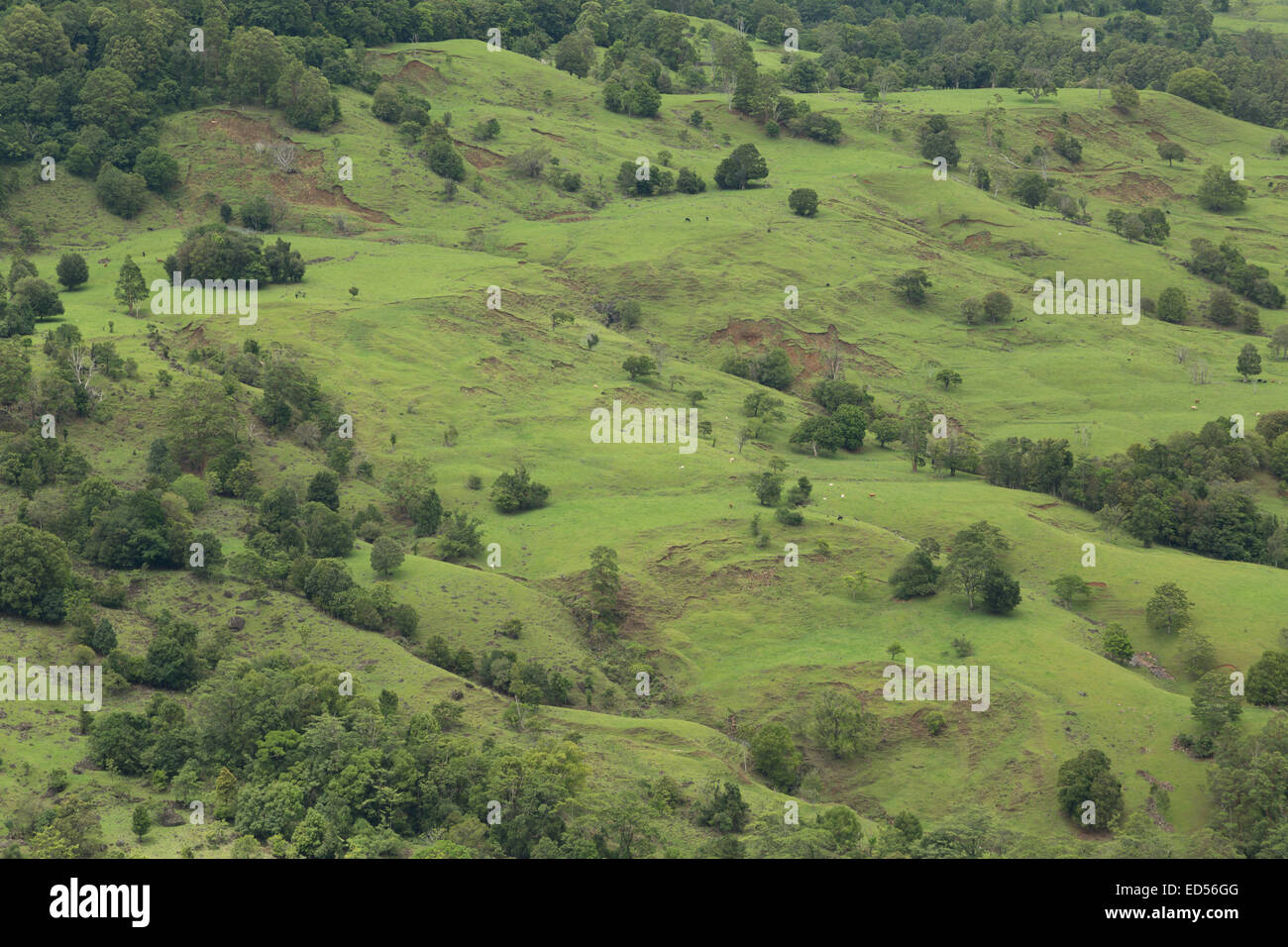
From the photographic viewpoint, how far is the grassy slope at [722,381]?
6700cm

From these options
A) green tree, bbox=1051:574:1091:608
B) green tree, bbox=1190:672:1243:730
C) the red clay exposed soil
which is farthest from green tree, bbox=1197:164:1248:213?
green tree, bbox=1190:672:1243:730

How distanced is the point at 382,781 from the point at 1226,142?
137m

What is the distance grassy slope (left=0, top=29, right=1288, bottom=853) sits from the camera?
2638 inches

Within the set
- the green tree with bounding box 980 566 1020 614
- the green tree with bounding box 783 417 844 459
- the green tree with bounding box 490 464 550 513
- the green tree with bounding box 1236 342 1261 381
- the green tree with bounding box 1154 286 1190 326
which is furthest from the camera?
the green tree with bounding box 1154 286 1190 326

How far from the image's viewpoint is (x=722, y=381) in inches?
4080

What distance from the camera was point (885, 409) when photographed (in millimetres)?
103938

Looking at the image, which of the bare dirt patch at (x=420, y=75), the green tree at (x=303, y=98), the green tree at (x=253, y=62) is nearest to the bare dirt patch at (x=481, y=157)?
the green tree at (x=303, y=98)

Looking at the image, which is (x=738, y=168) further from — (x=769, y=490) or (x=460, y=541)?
(x=460, y=541)

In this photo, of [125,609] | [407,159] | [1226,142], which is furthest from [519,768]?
[1226,142]

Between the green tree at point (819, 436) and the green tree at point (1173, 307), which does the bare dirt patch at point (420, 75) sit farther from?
the green tree at point (1173, 307)

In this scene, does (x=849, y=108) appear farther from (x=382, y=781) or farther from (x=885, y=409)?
(x=382, y=781)

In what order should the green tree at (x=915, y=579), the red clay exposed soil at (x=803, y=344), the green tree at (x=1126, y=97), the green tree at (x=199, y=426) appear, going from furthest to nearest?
the green tree at (x=1126, y=97) → the red clay exposed soil at (x=803, y=344) → the green tree at (x=199, y=426) → the green tree at (x=915, y=579)

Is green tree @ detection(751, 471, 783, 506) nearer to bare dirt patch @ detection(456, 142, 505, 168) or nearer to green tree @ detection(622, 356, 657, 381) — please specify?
green tree @ detection(622, 356, 657, 381)

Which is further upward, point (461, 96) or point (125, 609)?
point (461, 96)
